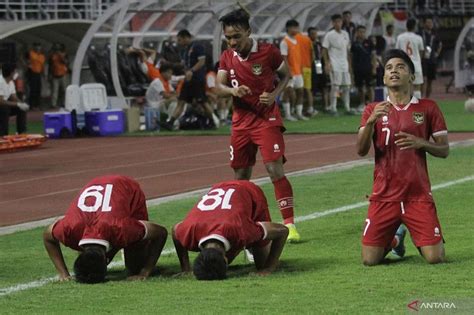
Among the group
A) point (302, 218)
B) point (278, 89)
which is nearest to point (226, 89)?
point (278, 89)

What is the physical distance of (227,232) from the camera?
1021 cm

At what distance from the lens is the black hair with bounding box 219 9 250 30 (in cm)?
1241

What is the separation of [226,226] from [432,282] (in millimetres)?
1518

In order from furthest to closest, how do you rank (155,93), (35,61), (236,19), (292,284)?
(35,61) < (155,93) < (236,19) < (292,284)

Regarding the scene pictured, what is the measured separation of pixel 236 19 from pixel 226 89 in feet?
2.43

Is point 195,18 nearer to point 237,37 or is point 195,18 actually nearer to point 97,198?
point 237,37

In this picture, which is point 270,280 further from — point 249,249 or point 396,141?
point 396,141

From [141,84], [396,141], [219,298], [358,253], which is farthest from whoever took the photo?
[141,84]

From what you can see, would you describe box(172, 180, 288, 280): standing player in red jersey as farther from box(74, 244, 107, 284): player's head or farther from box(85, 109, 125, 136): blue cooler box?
box(85, 109, 125, 136): blue cooler box

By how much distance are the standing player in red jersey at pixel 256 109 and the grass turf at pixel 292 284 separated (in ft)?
2.29

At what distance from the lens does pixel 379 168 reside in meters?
11.1

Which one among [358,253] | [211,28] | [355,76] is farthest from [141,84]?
[358,253]

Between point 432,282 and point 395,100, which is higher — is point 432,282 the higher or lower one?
the lower one

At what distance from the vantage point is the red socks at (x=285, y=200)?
12.9m
